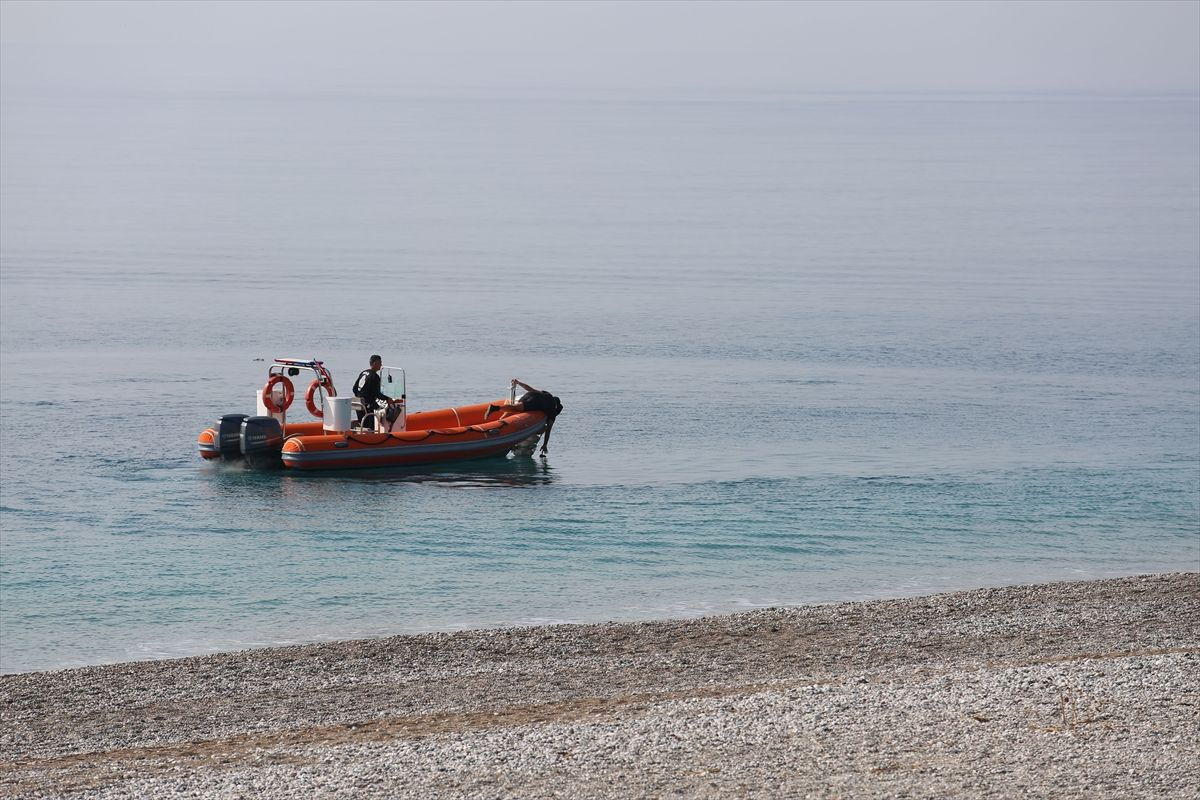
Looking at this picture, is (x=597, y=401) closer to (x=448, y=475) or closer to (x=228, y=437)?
(x=448, y=475)

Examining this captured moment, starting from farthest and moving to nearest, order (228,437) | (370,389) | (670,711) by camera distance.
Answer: (370,389), (228,437), (670,711)

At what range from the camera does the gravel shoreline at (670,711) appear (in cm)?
841

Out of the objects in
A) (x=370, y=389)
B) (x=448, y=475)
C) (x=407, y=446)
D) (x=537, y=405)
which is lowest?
(x=448, y=475)

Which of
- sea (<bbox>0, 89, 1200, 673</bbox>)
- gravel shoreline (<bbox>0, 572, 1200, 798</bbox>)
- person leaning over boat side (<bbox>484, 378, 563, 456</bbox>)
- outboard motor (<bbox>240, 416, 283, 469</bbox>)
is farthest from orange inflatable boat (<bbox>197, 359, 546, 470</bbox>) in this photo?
gravel shoreline (<bbox>0, 572, 1200, 798</bbox>)

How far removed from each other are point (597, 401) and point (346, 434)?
7.30 m

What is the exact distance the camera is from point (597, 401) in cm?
2931

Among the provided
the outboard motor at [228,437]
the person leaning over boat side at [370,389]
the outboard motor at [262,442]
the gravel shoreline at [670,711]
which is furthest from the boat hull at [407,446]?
the gravel shoreline at [670,711]

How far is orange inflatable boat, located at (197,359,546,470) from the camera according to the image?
2312 cm

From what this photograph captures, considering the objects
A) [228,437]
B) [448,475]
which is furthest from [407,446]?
[228,437]

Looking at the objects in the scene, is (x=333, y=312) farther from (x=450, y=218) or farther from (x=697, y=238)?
(x=450, y=218)

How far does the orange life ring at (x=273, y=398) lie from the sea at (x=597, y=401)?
4.02 ft

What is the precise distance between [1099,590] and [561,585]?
5956mm

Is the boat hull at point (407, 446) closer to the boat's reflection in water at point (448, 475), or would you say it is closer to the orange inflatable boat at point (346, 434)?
the orange inflatable boat at point (346, 434)

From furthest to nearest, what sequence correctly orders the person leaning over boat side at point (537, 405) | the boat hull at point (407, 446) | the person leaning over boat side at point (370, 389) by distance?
the person leaning over boat side at point (537, 405), the person leaning over boat side at point (370, 389), the boat hull at point (407, 446)
